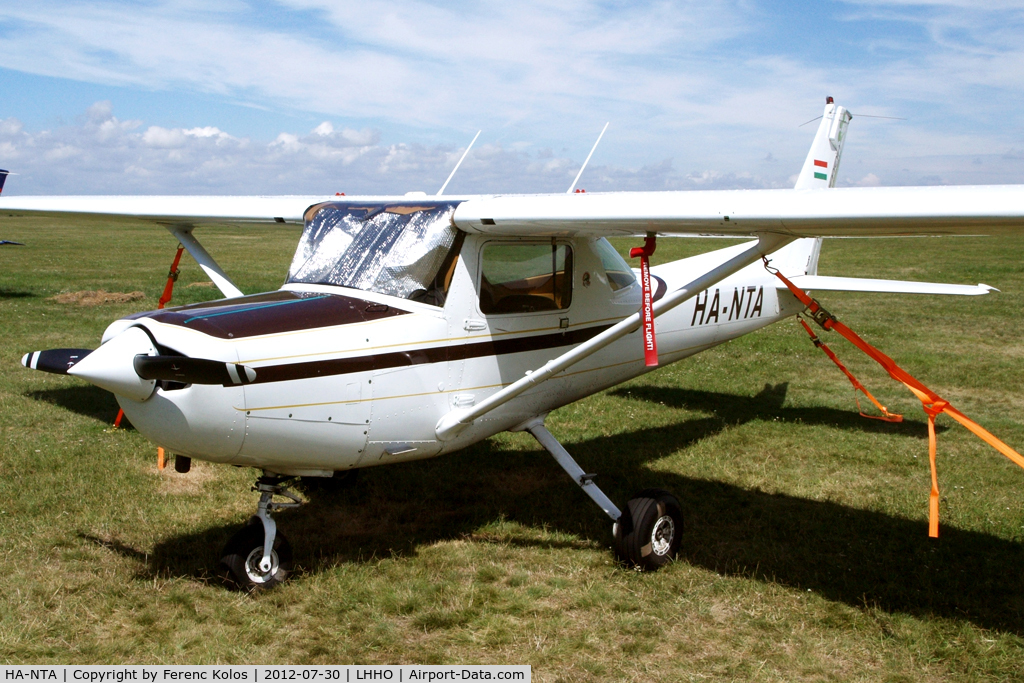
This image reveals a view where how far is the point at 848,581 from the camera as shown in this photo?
16.1 ft

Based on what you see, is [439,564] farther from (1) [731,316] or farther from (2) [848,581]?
(1) [731,316]

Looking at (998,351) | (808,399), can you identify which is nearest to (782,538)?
(808,399)

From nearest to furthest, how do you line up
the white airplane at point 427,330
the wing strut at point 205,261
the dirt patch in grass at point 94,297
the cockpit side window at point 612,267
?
the white airplane at point 427,330 < the cockpit side window at point 612,267 < the wing strut at point 205,261 < the dirt patch in grass at point 94,297

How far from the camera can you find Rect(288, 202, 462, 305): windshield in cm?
476

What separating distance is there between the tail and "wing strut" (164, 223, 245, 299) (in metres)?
5.84

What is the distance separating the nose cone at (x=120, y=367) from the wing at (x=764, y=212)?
6.47ft

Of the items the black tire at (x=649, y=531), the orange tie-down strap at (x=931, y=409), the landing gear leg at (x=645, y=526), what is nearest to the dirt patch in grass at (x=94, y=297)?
the landing gear leg at (x=645, y=526)

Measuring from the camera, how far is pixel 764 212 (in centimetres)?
404

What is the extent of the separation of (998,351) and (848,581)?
9220mm

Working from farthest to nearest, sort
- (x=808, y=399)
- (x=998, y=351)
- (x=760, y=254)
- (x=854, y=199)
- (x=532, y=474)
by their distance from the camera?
(x=998, y=351), (x=808, y=399), (x=532, y=474), (x=760, y=254), (x=854, y=199)

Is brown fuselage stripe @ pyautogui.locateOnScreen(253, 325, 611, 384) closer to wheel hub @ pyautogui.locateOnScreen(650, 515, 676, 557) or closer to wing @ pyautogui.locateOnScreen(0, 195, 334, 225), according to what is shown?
wheel hub @ pyautogui.locateOnScreen(650, 515, 676, 557)

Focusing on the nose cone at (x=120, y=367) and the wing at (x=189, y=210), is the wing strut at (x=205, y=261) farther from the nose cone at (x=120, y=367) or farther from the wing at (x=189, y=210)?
the nose cone at (x=120, y=367)

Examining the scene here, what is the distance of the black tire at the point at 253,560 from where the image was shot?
4.47m

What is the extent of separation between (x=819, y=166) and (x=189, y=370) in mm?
7534
